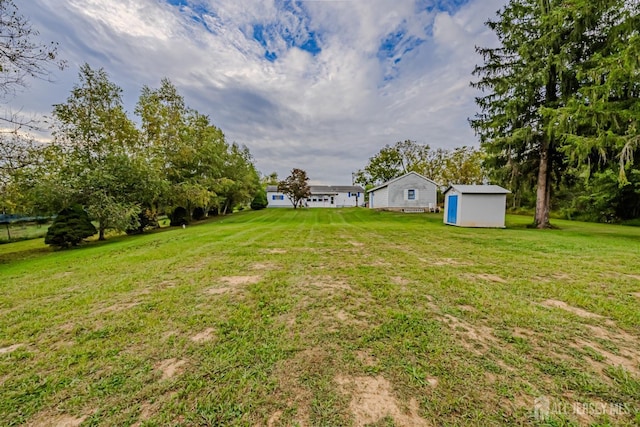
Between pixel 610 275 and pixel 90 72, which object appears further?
pixel 90 72

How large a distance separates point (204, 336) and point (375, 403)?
185 cm

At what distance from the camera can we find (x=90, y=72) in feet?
39.9

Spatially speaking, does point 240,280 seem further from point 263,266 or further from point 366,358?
point 366,358

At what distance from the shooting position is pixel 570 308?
3.21 meters

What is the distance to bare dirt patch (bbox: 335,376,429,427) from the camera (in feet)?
5.16

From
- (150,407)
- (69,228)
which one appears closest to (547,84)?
(150,407)

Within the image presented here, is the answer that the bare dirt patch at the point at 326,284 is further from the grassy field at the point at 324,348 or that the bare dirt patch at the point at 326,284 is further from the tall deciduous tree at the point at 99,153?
the tall deciduous tree at the point at 99,153

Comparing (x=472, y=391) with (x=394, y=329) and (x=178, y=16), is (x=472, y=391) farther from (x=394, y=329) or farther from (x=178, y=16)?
(x=178, y=16)

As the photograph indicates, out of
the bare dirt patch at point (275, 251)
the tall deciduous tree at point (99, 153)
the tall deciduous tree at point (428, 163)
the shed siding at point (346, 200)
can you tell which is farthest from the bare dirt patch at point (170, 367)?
the shed siding at point (346, 200)

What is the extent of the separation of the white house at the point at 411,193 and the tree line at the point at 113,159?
1641cm

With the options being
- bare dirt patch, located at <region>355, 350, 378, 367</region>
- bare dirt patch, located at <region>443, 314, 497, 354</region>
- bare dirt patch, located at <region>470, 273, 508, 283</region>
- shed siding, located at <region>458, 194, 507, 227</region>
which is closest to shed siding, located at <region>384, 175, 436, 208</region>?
shed siding, located at <region>458, 194, 507, 227</region>

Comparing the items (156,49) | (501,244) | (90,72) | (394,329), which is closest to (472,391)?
(394,329)

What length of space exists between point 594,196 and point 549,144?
1038 cm

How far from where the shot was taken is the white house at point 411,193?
77.8 ft
